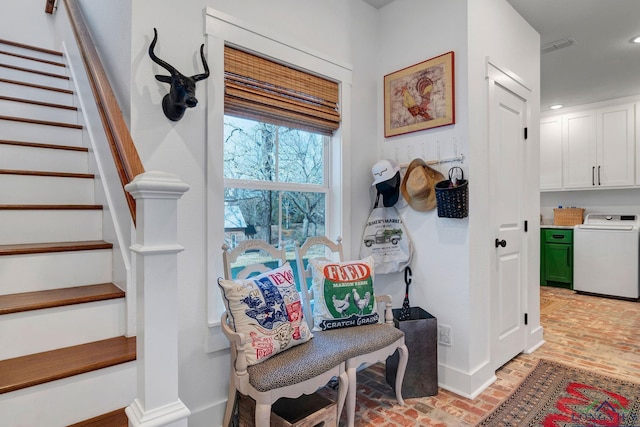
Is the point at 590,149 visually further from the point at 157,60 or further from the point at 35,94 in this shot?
the point at 35,94

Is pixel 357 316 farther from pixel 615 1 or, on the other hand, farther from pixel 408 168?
pixel 615 1

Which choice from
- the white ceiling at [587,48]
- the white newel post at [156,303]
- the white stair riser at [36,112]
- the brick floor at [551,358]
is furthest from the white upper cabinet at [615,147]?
the white stair riser at [36,112]

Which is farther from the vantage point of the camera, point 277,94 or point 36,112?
point 36,112

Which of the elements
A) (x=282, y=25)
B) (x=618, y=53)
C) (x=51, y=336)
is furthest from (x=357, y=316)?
(x=618, y=53)

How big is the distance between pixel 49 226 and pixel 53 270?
34 centimetres

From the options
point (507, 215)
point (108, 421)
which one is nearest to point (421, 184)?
point (507, 215)

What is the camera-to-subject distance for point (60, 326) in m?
1.36

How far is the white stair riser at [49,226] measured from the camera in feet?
5.61

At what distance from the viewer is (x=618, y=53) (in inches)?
138

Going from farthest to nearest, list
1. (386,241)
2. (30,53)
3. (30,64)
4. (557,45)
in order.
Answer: (557,45), (30,53), (30,64), (386,241)

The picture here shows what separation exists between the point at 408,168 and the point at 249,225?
1202mm

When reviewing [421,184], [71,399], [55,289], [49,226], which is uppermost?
[421,184]

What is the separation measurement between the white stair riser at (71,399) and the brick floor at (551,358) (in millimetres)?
1250

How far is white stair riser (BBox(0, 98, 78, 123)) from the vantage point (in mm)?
2389
